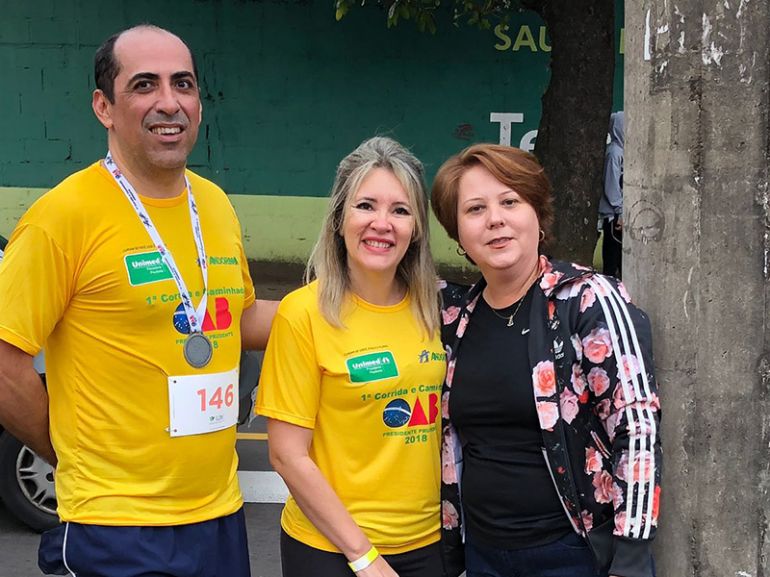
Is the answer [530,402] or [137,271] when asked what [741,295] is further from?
[137,271]

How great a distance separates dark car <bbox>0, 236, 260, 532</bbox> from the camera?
5406 millimetres

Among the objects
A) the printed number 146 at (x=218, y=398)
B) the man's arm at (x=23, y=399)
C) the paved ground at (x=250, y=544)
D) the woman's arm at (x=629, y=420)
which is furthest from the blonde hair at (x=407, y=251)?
the paved ground at (x=250, y=544)

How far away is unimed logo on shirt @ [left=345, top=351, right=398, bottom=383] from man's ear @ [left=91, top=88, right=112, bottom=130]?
3.14 feet

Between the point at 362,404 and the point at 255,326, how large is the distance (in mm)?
721

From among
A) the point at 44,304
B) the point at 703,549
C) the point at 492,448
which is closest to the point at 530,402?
the point at 492,448

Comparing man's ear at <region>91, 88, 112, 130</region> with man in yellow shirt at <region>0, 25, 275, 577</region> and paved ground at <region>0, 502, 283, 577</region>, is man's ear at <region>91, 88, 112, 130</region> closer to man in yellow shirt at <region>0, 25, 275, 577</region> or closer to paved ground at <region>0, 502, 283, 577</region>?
man in yellow shirt at <region>0, 25, 275, 577</region>

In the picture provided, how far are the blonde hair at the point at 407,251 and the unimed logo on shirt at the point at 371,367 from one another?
146 millimetres

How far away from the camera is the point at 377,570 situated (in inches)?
107

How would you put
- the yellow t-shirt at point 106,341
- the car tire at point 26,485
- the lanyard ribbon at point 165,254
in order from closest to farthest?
the yellow t-shirt at point 106,341
the lanyard ribbon at point 165,254
the car tire at point 26,485

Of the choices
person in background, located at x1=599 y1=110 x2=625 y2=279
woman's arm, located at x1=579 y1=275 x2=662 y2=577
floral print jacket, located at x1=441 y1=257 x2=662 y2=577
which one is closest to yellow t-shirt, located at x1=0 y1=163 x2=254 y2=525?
floral print jacket, located at x1=441 y1=257 x2=662 y2=577

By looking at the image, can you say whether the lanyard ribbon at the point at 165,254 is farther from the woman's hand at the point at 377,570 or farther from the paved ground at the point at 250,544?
the paved ground at the point at 250,544

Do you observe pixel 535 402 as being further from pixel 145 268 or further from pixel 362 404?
pixel 145 268

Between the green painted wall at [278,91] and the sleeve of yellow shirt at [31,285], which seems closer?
the sleeve of yellow shirt at [31,285]

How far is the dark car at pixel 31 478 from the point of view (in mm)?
5406
